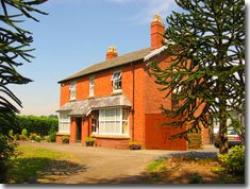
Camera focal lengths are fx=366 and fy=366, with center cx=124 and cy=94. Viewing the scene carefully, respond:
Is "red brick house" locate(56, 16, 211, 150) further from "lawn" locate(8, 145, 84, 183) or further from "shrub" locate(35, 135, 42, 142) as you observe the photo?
"lawn" locate(8, 145, 84, 183)

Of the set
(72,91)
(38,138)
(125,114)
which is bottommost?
(38,138)

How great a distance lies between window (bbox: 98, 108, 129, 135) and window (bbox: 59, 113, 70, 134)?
5432 millimetres

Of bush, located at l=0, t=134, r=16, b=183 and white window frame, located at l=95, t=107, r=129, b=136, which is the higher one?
white window frame, located at l=95, t=107, r=129, b=136

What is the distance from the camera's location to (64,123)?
30500 mm

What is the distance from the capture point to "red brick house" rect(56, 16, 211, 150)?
22109 millimetres

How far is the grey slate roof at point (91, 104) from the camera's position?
23.8 metres

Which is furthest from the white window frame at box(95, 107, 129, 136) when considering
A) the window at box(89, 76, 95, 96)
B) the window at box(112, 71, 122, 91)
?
the window at box(89, 76, 95, 96)

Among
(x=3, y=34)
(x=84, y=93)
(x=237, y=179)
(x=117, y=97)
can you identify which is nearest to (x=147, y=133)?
(x=117, y=97)

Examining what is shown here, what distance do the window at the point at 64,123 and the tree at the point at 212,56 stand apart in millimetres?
18254

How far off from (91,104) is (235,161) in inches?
663

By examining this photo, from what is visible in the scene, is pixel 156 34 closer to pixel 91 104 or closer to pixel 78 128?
pixel 91 104

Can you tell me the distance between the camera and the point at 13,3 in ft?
29.1

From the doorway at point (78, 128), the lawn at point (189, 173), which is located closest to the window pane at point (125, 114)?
the doorway at point (78, 128)

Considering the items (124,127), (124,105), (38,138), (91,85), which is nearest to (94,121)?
(91,85)
